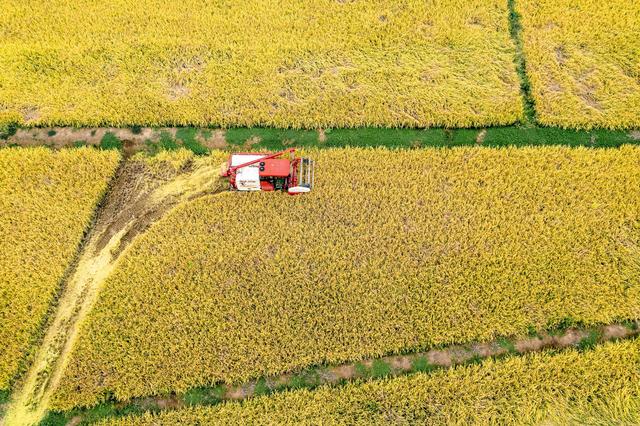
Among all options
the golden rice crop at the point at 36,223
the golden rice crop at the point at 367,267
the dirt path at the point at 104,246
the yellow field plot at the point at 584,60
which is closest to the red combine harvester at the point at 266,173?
the golden rice crop at the point at 367,267

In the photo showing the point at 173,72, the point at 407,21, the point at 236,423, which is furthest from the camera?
the point at 407,21

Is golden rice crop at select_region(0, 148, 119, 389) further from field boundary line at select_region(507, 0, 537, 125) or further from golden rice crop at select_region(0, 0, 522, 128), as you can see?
field boundary line at select_region(507, 0, 537, 125)

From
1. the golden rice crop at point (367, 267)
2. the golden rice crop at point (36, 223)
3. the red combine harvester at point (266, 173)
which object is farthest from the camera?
the red combine harvester at point (266, 173)

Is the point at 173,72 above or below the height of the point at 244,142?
above

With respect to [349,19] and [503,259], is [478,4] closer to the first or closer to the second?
[349,19]

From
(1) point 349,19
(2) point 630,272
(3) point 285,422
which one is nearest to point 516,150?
(2) point 630,272

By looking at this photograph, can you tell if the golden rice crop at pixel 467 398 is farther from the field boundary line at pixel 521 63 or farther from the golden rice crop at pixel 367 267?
the field boundary line at pixel 521 63
